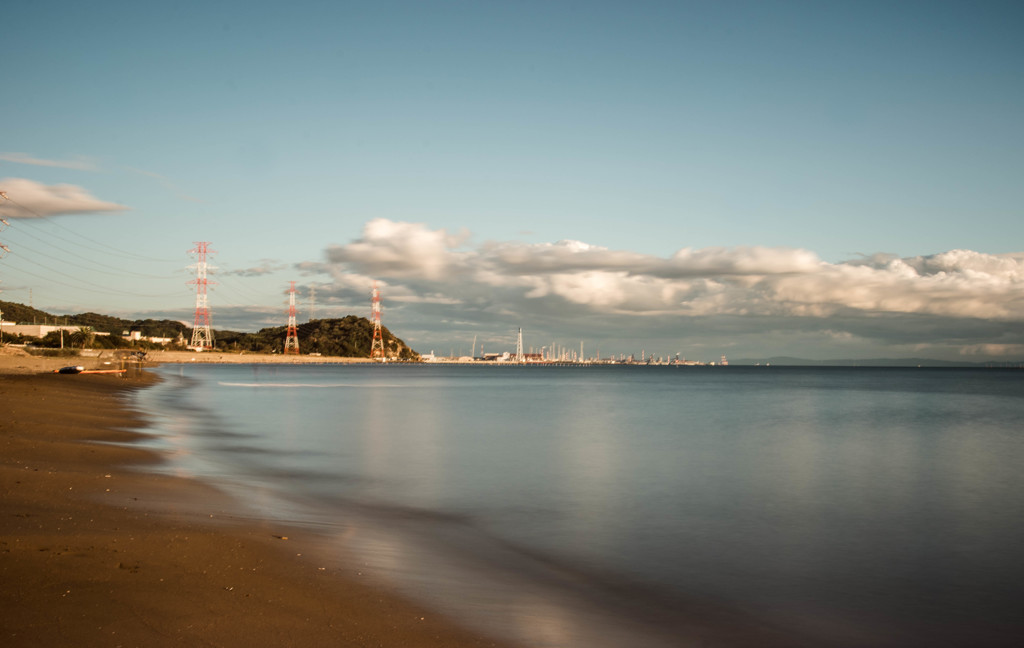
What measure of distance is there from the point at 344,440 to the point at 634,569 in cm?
1904

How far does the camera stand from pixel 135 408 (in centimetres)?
3397

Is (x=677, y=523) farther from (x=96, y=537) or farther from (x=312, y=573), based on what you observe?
(x=96, y=537)

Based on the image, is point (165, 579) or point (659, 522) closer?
point (165, 579)

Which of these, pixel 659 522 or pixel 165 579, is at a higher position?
pixel 165 579

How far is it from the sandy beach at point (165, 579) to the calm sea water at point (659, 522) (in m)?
0.98

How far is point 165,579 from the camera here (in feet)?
24.9

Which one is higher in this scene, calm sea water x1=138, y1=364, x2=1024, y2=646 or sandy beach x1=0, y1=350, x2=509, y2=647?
sandy beach x1=0, y1=350, x2=509, y2=647

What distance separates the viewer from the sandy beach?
6270 millimetres

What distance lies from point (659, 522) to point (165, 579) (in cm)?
989

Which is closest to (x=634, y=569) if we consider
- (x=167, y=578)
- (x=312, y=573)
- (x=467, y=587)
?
(x=467, y=587)

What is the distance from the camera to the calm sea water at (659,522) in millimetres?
8797

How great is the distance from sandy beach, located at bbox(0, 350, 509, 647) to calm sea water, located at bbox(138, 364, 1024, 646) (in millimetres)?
979

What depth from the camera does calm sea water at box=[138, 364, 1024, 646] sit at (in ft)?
28.9

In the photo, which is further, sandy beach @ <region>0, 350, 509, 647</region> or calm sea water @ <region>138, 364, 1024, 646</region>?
calm sea water @ <region>138, 364, 1024, 646</region>
